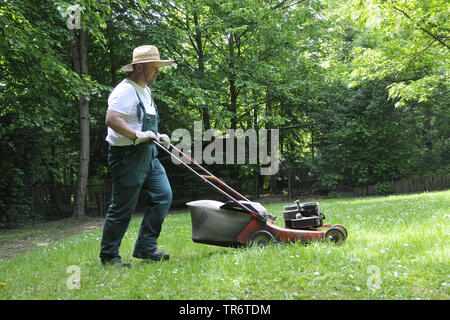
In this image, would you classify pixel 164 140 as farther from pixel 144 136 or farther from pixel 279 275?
pixel 279 275

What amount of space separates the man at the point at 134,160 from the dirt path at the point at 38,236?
12.4 ft

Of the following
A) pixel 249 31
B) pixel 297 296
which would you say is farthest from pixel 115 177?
pixel 249 31

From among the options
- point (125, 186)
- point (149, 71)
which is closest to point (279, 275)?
point (125, 186)

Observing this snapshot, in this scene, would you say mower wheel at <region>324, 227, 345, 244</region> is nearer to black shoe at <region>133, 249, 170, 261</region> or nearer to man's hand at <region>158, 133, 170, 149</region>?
black shoe at <region>133, 249, 170, 261</region>

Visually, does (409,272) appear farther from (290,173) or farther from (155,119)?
(290,173)

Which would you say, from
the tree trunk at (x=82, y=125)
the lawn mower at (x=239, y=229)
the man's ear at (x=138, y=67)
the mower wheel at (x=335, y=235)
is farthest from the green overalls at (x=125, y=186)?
the tree trunk at (x=82, y=125)

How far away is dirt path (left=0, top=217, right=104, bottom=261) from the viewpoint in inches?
296

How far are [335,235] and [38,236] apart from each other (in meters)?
8.21

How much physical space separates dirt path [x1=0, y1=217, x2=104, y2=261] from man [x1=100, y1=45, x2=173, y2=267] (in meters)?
3.77

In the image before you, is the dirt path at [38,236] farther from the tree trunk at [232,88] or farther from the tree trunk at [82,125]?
the tree trunk at [232,88]

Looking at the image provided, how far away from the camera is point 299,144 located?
2030 centimetres

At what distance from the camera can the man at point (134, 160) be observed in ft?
12.1

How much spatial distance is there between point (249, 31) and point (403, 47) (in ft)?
24.1

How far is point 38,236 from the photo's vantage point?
956 centimetres
